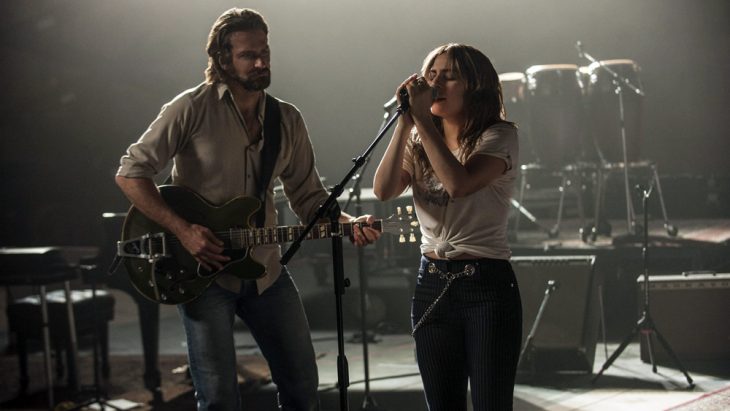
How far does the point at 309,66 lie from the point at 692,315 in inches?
199

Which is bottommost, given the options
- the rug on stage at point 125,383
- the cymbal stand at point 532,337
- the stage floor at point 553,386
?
the rug on stage at point 125,383

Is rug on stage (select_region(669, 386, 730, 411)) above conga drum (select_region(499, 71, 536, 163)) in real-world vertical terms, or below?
below

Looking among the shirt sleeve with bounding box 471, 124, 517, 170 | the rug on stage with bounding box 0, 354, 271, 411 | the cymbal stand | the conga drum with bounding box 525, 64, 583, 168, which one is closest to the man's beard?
the shirt sleeve with bounding box 471, 124, 517, 170

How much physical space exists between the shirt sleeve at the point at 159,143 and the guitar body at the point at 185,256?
0.10 m

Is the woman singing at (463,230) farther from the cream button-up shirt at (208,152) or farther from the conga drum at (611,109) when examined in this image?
the conga drum at (611,109)

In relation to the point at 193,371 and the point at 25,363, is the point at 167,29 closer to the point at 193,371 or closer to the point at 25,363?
the point at 25,363

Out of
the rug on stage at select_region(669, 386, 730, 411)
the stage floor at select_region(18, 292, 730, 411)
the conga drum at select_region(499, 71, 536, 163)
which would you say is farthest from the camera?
the conga drum at select_region(499, 71, 536, 163)

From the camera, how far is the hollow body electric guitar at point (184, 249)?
3078 millimetres

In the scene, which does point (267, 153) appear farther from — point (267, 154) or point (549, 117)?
A: point (549, 117)

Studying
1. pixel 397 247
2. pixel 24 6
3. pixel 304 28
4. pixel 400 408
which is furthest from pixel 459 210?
pixel 24 6

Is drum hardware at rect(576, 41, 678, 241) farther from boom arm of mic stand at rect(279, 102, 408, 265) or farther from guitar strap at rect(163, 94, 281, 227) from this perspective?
boom arm of mic stand at rect(279, 102, 408, 265)

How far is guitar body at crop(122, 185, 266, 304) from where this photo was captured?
3.09m

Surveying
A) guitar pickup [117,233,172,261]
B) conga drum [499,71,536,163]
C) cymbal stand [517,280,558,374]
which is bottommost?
cymbal stand [517,280,558,374]

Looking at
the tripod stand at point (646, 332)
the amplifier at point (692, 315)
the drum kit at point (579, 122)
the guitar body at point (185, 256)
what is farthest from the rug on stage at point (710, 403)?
the guitar body at point (185, 256)
